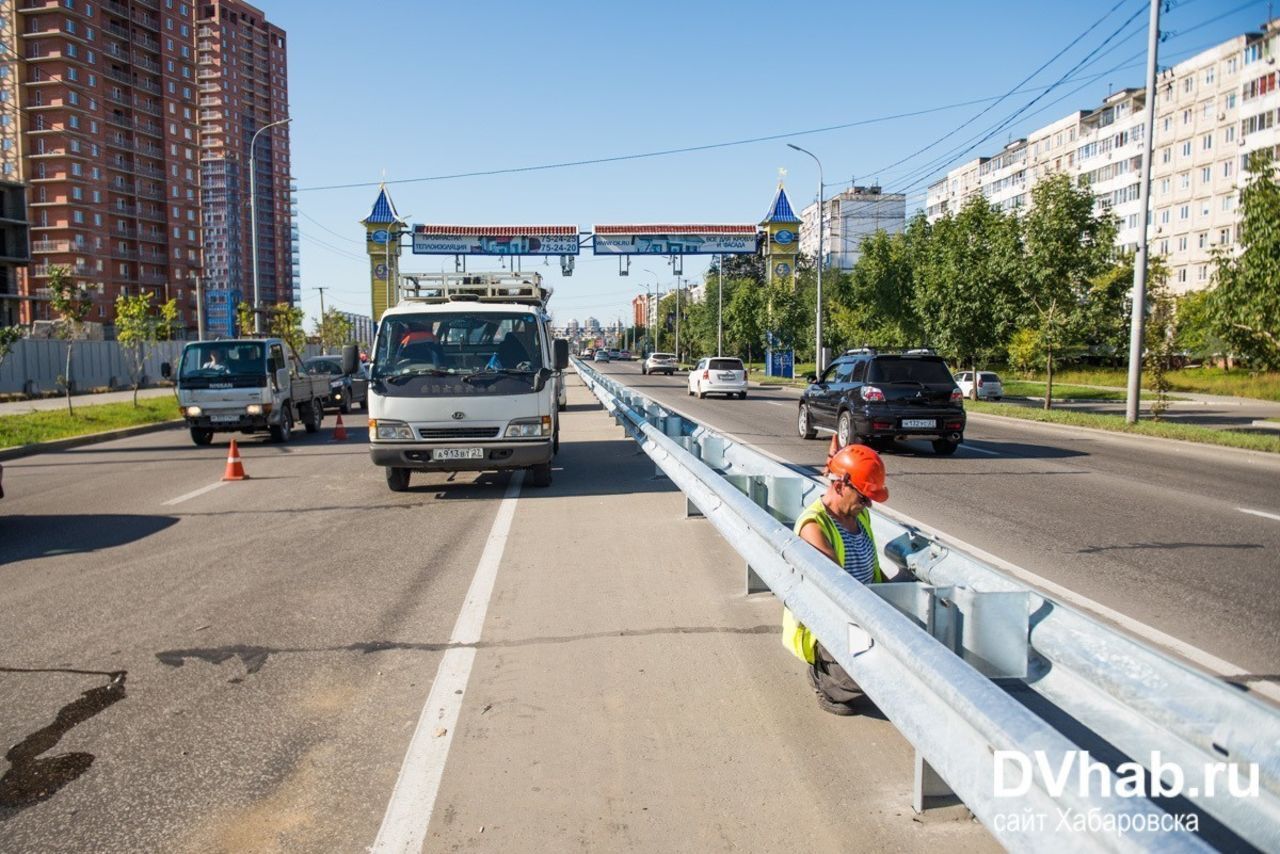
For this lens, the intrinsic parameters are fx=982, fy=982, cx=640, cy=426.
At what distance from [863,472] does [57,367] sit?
148 feet

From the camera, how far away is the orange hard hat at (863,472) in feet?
15.4

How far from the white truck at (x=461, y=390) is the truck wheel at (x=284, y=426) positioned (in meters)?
7.95

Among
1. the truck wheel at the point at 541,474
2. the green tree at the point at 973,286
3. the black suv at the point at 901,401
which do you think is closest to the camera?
the truck wheel at the point at 541,474

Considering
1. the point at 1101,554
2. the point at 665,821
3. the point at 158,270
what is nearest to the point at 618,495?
the point at 1101,554

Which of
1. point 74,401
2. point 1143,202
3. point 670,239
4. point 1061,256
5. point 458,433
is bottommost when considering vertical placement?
point 74,401

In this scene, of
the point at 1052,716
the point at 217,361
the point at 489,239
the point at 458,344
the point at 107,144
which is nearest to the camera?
the point at 1052,716

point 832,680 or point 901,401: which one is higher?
point 901,401

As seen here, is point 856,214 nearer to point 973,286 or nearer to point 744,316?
point 744,316

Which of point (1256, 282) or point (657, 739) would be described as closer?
point (657, 739)

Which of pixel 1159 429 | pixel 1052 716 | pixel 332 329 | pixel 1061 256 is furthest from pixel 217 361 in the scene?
pixel 332 329

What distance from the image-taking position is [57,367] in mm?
41594

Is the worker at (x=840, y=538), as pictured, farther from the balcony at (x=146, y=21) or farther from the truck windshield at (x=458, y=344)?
the balcony at (x=146, y=21)

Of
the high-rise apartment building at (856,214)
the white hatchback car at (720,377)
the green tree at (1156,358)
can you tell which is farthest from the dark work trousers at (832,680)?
the high-rise apartment building at (856,214)

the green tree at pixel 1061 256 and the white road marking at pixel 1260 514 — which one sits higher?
the green tree at pixel 1061 256
